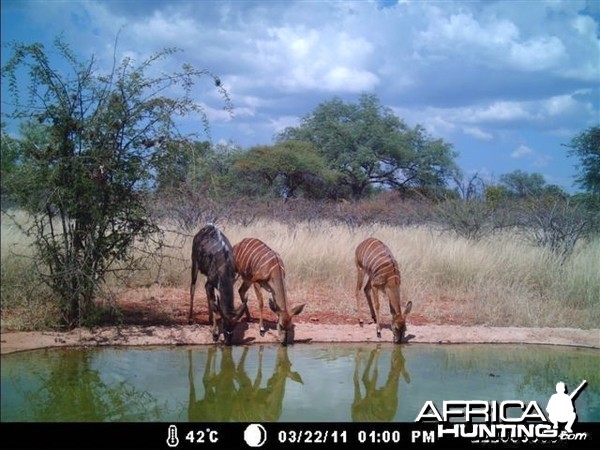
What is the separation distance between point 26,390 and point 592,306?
1006 centimetres

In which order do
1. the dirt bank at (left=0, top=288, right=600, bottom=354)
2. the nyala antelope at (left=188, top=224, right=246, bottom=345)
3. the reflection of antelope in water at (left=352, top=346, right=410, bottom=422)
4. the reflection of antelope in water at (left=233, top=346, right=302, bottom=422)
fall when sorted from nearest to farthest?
the reflection of antelope in water at (left=233, top=346, right=302, bottom=422), the reflection of antelope in water at (left=352, top=346, right=410, bottom=422), the dirt bank at (left=0, top=288, right=600, bottom=354), the nyala antelope at (left=188, top=224, right=246, bottom=345)

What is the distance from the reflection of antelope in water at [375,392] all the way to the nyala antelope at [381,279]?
52cm

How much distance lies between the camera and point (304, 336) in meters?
10.3

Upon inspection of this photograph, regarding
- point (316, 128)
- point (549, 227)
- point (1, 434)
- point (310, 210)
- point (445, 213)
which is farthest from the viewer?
point (316, 128)

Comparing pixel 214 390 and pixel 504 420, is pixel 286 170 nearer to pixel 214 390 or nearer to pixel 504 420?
pixel 214 390

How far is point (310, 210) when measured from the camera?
23.9 meters

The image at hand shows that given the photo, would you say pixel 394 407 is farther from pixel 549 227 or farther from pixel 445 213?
pixel 445 213

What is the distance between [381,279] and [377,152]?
25.9 metres

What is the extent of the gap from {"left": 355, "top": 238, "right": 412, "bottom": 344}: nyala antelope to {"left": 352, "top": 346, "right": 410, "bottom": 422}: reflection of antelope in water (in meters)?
0.52

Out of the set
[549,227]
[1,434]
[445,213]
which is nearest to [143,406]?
[1,434]

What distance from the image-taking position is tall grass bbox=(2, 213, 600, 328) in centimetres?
1223

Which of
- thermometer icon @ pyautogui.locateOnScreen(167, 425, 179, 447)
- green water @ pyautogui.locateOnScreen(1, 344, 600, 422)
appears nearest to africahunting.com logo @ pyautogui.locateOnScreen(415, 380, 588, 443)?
green water @ pyautogui.locateOnScreen(1, 344, 600, 422)

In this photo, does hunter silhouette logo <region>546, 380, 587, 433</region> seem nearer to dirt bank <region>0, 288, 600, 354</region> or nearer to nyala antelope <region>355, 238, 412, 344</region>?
nyala antelope <region>355, 238, 412, 344</region>

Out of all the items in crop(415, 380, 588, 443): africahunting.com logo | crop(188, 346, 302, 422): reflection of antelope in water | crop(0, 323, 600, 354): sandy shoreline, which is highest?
crop(0, 323, 600, 354): sandy shoreline
